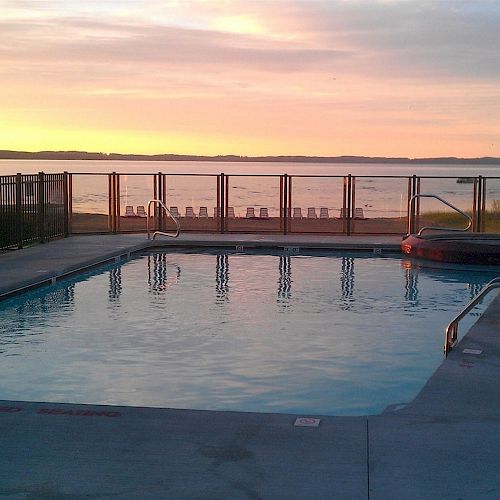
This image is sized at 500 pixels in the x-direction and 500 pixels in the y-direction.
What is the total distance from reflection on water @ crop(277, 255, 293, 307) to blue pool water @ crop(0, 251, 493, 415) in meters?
0.03

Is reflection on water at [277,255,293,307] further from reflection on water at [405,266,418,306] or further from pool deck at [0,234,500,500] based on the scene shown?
pool deck at [0,234,500,500]

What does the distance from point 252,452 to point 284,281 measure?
870 centimetres

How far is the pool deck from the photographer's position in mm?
4395

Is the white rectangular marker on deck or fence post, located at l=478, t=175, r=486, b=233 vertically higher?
fence post, located at l=478, t=175, r=486, b=233

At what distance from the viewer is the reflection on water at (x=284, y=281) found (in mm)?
11880

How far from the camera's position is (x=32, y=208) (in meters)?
17.0

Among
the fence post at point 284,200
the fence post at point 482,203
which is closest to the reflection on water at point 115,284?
the fence post at point 284,200

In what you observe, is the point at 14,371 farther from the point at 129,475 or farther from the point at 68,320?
the point at 129,475

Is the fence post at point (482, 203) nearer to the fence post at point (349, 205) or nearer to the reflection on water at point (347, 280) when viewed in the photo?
the fence post at point (349, 205)

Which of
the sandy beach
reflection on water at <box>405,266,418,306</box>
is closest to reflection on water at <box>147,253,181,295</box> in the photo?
reflection on water at <box>405,266,418,306</box>

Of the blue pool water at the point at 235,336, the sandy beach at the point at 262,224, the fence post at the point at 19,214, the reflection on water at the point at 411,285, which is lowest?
the blue pool water at the point at 235,336

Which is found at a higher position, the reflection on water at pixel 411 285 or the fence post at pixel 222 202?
the fence post at pixel 222 202

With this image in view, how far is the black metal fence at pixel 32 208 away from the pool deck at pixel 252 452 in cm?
1060

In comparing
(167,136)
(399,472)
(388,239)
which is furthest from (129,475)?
(167,136)
